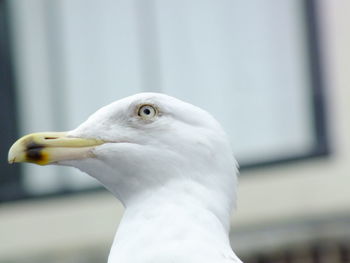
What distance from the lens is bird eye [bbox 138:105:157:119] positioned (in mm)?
4629

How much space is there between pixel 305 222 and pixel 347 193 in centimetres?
39

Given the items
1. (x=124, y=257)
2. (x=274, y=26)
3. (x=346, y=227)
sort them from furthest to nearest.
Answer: (x=274, y=26) < (x=346, y=227) < (x=124, y=257)

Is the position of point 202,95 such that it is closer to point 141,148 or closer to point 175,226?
point 141,148

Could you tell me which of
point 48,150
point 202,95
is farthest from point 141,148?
point 202,95

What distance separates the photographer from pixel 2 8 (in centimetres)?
1141

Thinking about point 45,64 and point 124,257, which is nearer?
point 124,257

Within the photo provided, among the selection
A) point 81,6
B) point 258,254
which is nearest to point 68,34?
point 81,6

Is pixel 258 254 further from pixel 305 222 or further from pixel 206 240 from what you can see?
pixel 206 240

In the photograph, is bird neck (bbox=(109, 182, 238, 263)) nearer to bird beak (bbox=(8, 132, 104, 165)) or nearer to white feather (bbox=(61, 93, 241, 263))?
white feather (bbox=(61, 93, 241, 263))

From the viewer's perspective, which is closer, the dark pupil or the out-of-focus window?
the dark pupil

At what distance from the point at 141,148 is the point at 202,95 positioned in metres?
6.67

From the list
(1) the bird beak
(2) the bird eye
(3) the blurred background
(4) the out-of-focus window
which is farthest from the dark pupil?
(4) the out-of-focus window

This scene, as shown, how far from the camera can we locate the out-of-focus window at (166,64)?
440 inches

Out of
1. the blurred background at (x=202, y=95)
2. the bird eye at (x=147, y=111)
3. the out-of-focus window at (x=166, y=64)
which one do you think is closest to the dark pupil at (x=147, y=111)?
the bird eye at (x=147, y=111)
